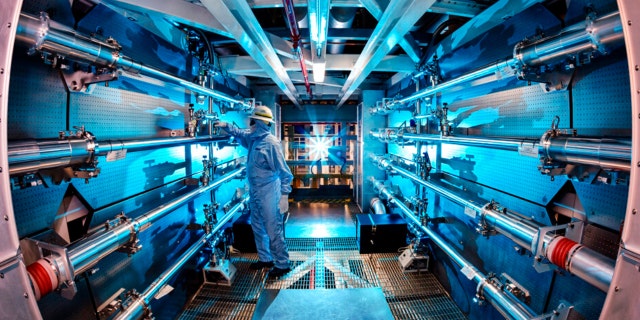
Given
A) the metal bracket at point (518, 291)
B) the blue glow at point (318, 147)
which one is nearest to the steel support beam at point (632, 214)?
the metal bracket at point (518, 291)

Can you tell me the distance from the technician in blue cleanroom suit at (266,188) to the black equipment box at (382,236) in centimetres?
120

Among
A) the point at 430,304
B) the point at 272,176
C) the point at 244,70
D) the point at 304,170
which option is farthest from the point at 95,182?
the point at 304,170

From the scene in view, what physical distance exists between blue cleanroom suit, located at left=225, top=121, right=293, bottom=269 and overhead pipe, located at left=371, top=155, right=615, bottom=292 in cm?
228

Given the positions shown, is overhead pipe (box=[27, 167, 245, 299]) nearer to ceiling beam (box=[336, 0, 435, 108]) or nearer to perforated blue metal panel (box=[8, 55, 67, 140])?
perforated blue metal panel (box=[8, 55, 67, 140])

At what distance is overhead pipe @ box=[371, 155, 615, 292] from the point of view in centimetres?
105

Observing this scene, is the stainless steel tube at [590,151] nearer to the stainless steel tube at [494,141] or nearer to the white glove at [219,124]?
the stainless steel tube at [494,141]

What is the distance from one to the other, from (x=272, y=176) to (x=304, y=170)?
21.8 feet

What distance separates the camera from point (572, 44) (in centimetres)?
123

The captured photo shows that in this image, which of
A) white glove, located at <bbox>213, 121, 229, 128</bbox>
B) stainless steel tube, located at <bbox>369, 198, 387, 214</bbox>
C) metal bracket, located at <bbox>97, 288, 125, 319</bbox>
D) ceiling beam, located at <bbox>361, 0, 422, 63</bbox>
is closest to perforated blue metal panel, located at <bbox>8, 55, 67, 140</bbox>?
metal bracket, located at <bbox>97, 288, 125, 319</bbox>

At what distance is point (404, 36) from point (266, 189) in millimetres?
2525

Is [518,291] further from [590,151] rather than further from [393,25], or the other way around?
[393,25]

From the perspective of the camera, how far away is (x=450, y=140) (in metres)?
2.41

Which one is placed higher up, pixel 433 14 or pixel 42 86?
pixel 433 14

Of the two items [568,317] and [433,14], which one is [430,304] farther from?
[433,14]
